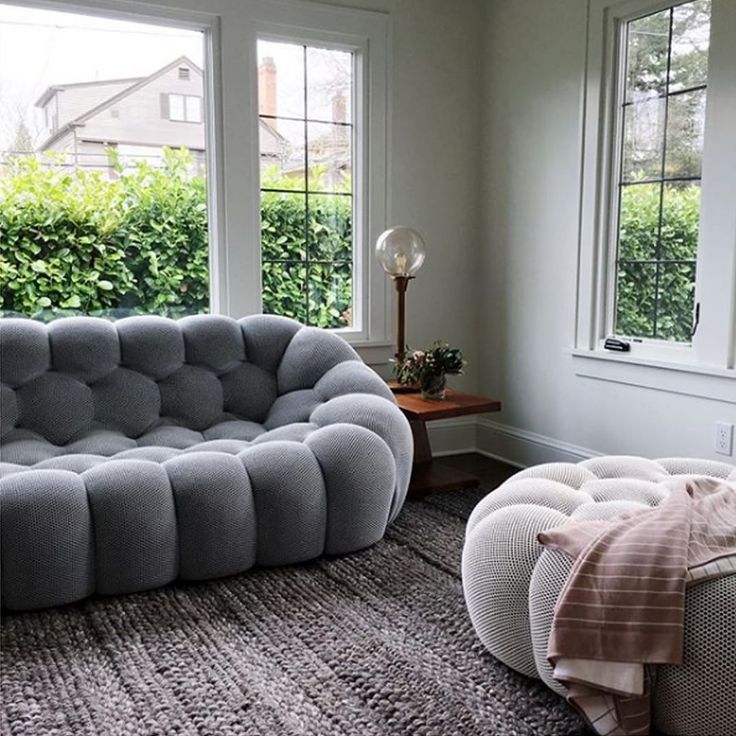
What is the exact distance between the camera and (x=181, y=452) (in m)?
2.62

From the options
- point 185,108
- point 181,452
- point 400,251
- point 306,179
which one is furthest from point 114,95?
point 181,452

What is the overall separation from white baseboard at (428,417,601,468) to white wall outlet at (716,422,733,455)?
0.77 meters

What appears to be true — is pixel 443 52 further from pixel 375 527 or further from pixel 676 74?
pixel 375 527

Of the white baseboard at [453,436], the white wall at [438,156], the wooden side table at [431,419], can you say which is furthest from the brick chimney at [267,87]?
the white baseboard at [453,436]

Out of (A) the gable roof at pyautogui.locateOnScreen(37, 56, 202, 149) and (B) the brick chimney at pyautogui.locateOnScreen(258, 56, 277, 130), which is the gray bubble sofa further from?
(B) the brick chimney at pyautogui.locateOnScreen(258, 56, 277, 130)

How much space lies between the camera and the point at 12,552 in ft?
7.13

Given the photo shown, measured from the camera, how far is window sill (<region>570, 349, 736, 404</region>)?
9.74ft

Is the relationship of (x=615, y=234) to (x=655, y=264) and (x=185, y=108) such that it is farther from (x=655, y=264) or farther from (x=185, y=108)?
(x=185, y=108)

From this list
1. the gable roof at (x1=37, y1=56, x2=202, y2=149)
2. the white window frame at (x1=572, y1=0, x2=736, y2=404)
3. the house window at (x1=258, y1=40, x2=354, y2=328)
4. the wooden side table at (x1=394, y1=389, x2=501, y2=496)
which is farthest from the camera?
the house window at (x1=258, y1=40, x2=354, y2=328)

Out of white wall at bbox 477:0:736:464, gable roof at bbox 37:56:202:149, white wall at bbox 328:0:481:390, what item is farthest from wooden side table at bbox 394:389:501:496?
gable roof at bbox 37:56:202:149

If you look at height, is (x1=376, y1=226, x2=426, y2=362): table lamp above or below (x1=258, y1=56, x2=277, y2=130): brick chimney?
below

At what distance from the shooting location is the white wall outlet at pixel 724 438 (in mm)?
2959

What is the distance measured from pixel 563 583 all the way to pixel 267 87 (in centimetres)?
285

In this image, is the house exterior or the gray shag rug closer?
the gray shag rug
